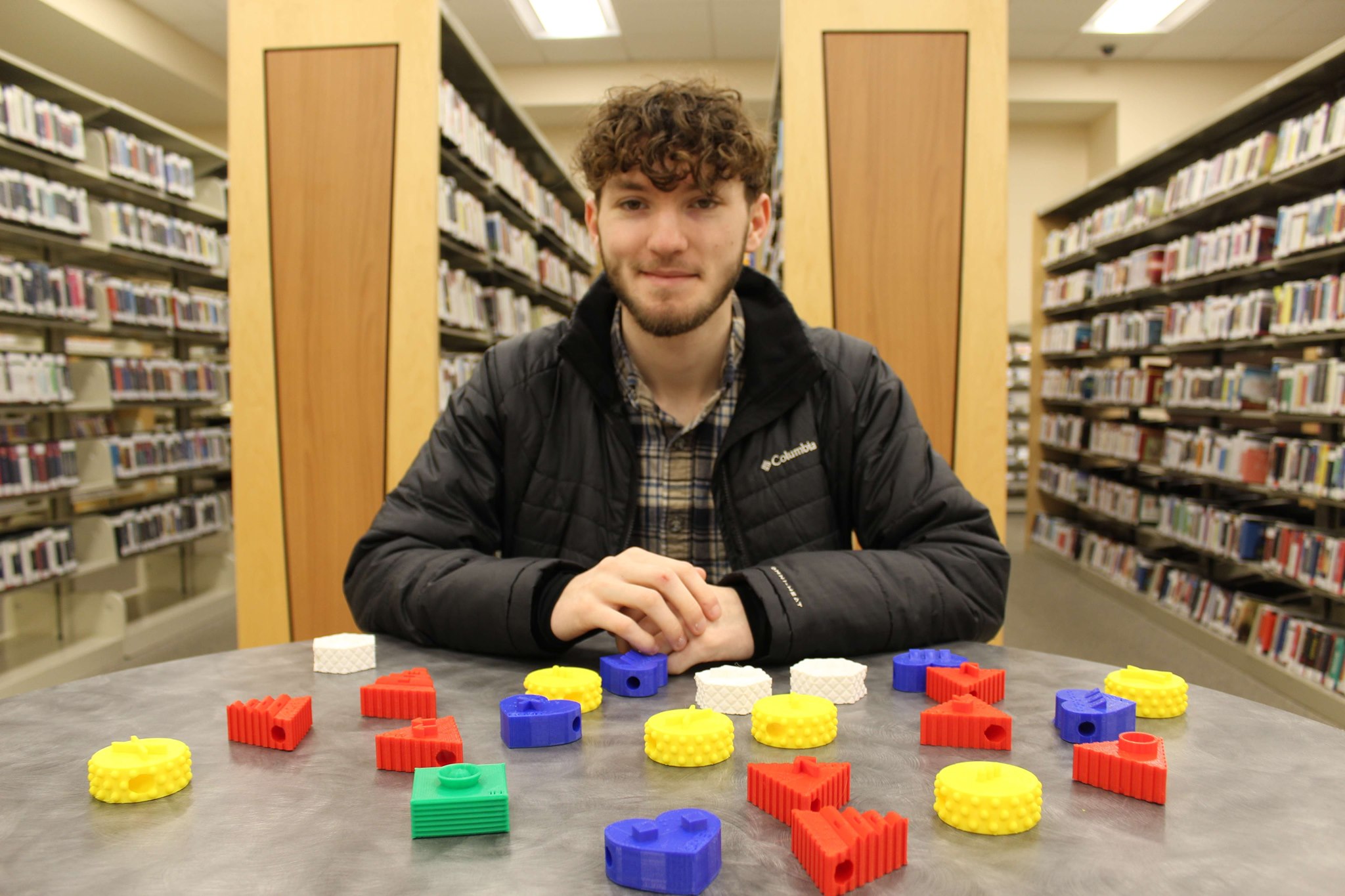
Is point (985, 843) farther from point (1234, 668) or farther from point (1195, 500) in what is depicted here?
point (1195, 500)

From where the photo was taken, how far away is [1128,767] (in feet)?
2.41

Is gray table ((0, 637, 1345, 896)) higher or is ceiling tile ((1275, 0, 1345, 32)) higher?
ceiling tile ((1275, 0, 1345, 32))

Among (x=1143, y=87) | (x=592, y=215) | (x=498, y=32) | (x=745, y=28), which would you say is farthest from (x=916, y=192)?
(x=1143, y=87)

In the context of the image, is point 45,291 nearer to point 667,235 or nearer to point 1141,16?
point 667,235

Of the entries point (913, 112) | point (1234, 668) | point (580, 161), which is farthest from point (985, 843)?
point (1234, 668)

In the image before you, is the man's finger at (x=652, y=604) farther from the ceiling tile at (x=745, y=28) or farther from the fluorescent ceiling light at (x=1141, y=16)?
the fluorescent ceiling light at (x=1141, y=16)

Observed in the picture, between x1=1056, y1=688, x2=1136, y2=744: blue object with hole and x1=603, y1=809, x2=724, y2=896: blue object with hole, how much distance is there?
0.41 metres

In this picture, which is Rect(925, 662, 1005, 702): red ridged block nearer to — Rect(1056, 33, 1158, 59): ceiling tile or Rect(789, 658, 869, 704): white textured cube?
Rect(789, 658, 869, 704): white textured cube

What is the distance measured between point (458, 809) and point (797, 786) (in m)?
0.26

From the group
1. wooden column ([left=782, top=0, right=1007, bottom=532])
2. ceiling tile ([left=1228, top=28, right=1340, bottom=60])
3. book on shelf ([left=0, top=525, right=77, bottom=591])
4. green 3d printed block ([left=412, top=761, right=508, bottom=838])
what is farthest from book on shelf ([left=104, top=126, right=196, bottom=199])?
ceiling tile ([left=1228, top=28, right=1340, bottom=60])

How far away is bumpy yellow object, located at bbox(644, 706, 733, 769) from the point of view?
31.6 inches

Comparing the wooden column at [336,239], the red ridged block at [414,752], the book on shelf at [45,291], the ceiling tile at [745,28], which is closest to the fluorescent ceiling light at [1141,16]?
the ceiling tile at [745,28]

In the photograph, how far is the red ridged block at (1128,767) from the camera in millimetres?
723

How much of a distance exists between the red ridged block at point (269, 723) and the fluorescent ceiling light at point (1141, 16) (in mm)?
8444
